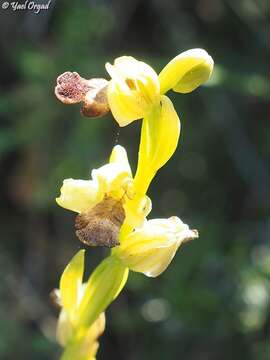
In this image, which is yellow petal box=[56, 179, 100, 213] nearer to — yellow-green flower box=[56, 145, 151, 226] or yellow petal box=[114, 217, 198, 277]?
yellow-green flower box=[56, 145, 151, 226]

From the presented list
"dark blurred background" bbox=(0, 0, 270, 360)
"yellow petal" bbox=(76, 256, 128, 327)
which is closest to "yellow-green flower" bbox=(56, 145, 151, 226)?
"yellow petal" bbox=(76, 256, 128, 327)

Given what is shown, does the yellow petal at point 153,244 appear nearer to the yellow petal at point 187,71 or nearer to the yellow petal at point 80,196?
the yellow petal at point 80,196

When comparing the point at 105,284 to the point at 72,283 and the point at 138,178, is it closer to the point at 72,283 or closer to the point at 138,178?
the point at 72,283

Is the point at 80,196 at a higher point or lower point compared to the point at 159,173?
lower

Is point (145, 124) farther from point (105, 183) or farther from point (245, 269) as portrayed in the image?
point (245, 269)

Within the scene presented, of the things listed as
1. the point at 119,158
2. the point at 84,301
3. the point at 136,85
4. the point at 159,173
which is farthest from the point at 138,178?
the point at 159,173
